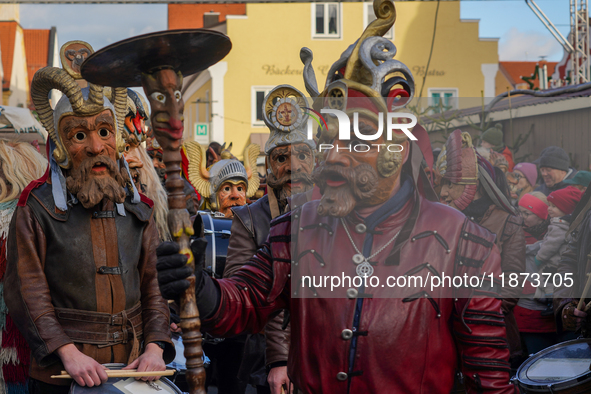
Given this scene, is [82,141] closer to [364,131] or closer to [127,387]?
[127,387]

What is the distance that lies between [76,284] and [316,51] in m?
19.0

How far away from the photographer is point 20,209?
3.25 meters

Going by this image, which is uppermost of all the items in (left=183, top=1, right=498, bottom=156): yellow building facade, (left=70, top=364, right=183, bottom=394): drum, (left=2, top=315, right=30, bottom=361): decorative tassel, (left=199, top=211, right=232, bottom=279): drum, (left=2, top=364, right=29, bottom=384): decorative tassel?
(left=183, top=1, right=498, bottom=156): yellow building facade

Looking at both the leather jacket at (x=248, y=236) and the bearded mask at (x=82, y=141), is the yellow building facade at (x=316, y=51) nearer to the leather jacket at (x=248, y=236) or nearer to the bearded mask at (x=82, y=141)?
the leather jacket at (x=248, y=236)

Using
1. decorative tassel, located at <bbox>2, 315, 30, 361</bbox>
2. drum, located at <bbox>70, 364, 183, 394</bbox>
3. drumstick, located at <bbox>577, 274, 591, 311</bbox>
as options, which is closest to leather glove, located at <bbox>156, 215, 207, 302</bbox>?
drum, located at <bbox>70, 364, 183, 394</bbox>

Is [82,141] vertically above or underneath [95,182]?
above

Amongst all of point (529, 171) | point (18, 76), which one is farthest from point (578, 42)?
point (18, 76)

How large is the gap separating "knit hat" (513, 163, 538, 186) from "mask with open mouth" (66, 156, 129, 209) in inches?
208

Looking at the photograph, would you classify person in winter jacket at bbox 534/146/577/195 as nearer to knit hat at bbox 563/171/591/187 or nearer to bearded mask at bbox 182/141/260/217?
knit hat at bbox 563/171/591/187

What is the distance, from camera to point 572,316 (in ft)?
14.0

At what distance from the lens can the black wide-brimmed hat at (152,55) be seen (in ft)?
6.38

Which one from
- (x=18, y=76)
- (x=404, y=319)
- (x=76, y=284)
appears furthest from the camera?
(x=18, y=76)

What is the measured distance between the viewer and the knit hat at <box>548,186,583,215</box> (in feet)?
18.6

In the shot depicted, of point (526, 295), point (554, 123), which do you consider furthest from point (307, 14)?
point (526, 295)
